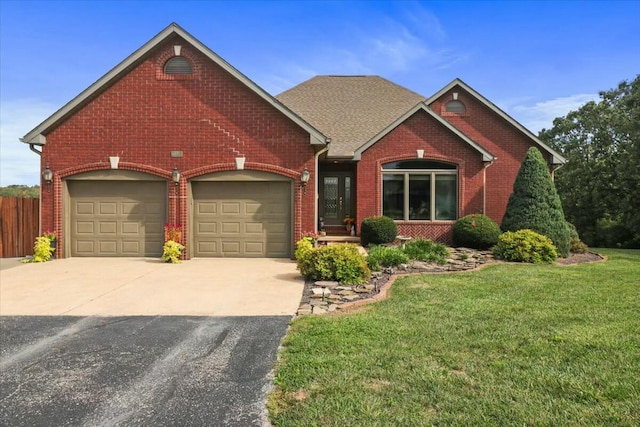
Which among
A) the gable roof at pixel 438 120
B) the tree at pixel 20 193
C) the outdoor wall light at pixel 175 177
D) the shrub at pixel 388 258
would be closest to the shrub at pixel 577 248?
the gable roof at pixel 438 120

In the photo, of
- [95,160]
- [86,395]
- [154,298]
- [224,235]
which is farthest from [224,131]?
[86,395]

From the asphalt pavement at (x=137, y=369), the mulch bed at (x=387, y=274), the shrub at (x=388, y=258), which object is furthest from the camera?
the shrub at (x=388, y=258)

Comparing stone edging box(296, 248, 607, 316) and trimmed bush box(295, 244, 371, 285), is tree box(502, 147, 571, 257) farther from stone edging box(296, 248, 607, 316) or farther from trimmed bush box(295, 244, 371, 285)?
trimmed bush box(295, 244, 371, 285)

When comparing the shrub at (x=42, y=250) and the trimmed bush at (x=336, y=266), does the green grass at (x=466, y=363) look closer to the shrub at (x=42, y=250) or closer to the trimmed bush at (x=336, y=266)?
the trimmed bush at (x=336, y=266)

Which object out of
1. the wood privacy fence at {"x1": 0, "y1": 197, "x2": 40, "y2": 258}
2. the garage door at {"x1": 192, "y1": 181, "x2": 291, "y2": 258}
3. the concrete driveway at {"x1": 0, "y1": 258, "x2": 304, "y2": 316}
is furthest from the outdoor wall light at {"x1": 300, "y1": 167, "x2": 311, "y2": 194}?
the wood privacy fence at {"x1": 0, "y1": 197, "x2": 40, "y2": 258}

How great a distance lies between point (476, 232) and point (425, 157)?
3.41m

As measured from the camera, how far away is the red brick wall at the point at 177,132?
488 inches

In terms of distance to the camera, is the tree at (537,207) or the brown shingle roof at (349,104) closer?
the tree at (537,207)

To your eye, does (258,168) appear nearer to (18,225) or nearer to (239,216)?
(239,216)

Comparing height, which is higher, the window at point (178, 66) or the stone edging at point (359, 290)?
the window at point (178, 66)

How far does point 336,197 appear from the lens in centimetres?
1703

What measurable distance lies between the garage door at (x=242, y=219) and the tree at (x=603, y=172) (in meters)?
20.0

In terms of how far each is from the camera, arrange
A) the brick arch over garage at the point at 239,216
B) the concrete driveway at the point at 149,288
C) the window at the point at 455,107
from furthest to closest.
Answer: the window at the point at 455,107, the brick arch over garage at the point at 239,216, the concrete driveway at the point at 149,288

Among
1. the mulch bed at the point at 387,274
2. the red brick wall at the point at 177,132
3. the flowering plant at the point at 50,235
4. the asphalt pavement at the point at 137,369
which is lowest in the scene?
the asphalt pavement at the point at 137,369
